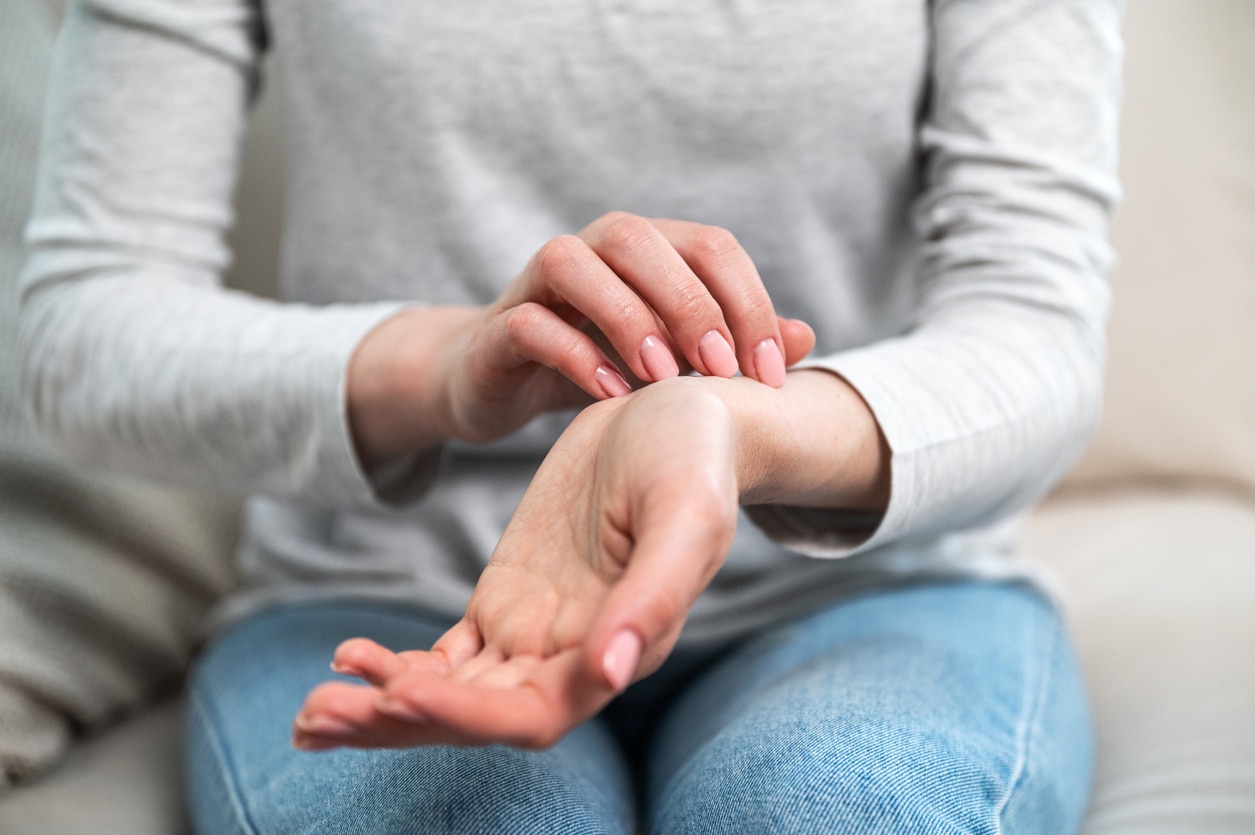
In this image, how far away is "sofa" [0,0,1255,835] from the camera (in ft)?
2.04

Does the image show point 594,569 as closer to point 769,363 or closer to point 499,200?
point 769,363

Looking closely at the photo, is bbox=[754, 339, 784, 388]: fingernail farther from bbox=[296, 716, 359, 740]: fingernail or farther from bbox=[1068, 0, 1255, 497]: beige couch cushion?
bbox=[1068, 0, 1255, 497]: beige couch cushion

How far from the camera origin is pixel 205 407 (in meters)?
0.58

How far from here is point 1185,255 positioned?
3.12 ft

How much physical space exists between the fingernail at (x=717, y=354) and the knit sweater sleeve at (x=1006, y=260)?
0.09 m

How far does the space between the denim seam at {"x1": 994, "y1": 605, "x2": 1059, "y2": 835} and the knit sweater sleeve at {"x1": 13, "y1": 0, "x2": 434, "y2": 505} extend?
408mm

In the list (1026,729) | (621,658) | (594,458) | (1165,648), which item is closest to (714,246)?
(594,458)

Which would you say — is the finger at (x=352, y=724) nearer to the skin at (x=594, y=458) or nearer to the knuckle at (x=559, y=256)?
the skin at (x=594, y=458)

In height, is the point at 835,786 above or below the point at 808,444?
below

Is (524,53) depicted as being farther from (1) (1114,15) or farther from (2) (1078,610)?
(2) (1078,610)

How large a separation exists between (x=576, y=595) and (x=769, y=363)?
171 mm

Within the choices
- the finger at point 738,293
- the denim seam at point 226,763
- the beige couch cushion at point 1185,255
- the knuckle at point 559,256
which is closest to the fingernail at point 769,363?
the finger at point 738,293

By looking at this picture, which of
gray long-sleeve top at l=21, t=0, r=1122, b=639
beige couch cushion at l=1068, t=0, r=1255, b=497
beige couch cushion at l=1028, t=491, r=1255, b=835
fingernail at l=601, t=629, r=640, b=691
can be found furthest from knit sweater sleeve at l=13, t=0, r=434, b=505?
beige couch cushion at l=1068, t=0, r=1255, b=497

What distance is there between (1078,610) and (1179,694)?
16 cm
